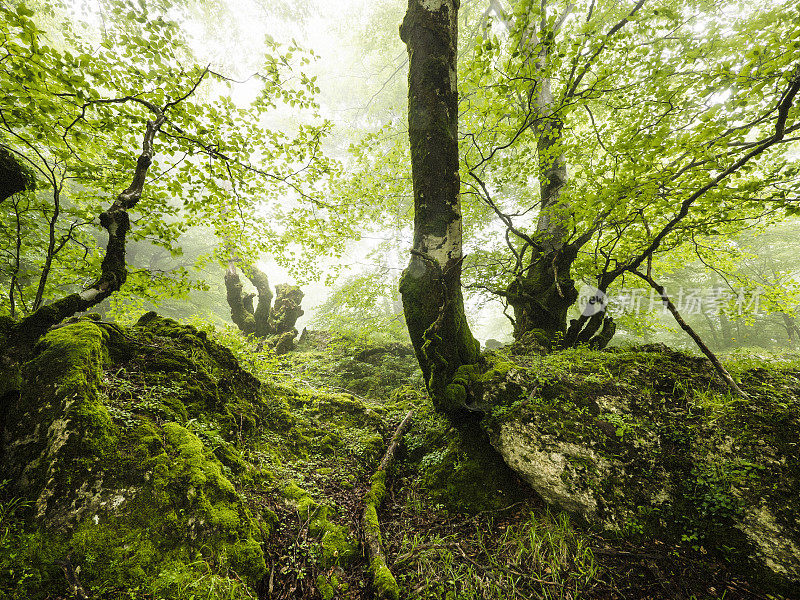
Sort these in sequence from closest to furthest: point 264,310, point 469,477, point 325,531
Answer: point 325,531
point 469,477
point 264,310

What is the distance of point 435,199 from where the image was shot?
4.10m

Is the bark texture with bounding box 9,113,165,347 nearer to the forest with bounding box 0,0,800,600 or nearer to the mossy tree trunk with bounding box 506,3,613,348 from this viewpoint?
the forest with bounding box 0,0,800,600

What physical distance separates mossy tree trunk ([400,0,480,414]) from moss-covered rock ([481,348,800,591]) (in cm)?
102

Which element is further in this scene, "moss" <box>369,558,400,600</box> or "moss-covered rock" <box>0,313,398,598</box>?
"moss" <box>369,558,400,600</box>

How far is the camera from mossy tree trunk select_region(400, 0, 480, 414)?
153 inches

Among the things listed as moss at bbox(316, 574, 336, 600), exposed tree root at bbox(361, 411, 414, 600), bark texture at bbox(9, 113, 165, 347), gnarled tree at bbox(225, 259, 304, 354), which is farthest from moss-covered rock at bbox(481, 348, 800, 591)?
gnarled tree at bbox(225, 259, 304, 354)

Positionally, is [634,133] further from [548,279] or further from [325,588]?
[325,588]

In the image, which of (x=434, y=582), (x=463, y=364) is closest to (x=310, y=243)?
(x=463, y=364)

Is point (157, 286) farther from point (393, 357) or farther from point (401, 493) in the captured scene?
point (393, 357)

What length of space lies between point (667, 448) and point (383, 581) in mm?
3045

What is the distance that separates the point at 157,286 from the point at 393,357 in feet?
22.3

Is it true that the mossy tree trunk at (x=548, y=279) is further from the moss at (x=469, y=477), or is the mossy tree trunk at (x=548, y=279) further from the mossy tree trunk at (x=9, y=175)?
the mossy tree trunk at (x=9, y=175)

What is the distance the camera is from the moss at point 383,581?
2398 millimetres

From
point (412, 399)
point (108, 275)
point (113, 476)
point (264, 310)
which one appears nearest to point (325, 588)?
point (113, 476)
